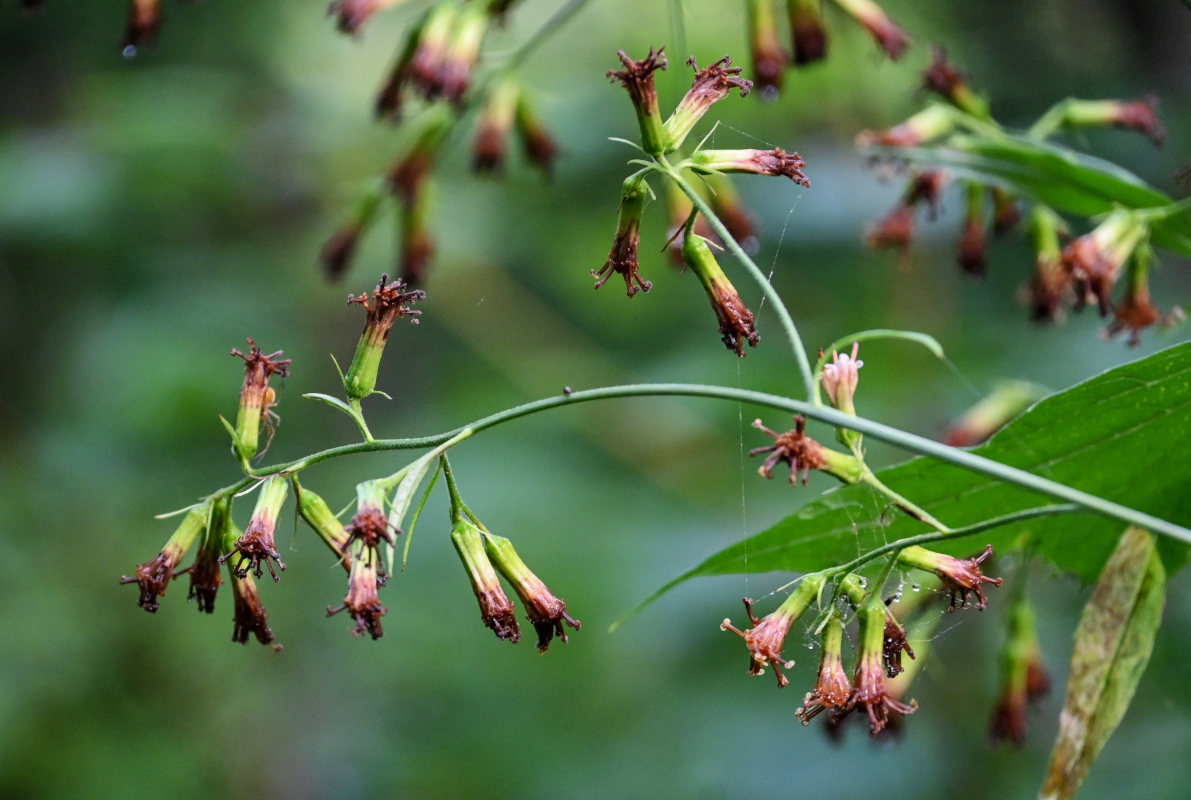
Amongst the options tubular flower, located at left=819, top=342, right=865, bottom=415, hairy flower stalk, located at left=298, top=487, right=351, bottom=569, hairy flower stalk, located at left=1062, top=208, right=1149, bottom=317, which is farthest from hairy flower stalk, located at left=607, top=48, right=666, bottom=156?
hairy flower stalk, located at left=1062, top=208, right=1149, bottom=317

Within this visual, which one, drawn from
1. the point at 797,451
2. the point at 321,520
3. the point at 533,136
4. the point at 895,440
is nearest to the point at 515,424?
the point at 533,136

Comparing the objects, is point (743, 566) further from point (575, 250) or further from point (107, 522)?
point (107, 522)

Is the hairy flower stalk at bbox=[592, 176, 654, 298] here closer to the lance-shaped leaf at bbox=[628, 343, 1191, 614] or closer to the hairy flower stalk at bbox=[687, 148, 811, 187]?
the hairy flower stalk at bbox=[687, 148, 811, 187]

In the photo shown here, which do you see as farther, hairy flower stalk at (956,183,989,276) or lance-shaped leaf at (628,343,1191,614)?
hairy flower stalk at (956,183,989,276)

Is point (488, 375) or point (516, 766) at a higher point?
point (488, 375)

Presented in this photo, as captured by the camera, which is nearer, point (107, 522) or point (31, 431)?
point (107, 522)

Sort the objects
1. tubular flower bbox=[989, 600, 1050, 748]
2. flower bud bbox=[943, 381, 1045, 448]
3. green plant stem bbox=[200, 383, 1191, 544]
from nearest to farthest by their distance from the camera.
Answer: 1. green plant stem bbox=[200, 383, 1191, 544]
2. tubular flower bbox=[989, 600, 1050, 748]
3. flower bud bbox=[943, 381, 1045, 448]

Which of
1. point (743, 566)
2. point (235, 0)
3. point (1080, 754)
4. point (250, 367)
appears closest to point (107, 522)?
point (235, 0)
